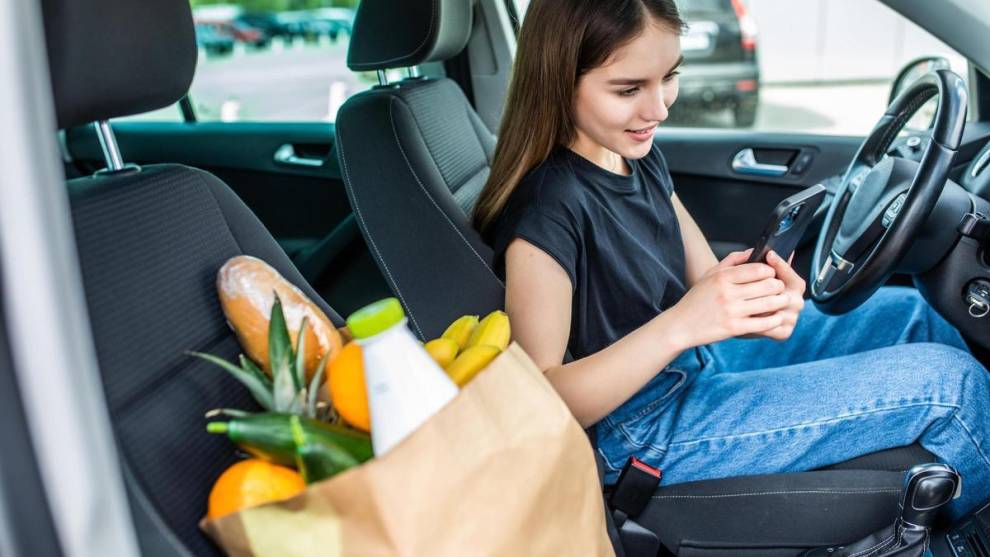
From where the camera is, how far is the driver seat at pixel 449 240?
1.09 m

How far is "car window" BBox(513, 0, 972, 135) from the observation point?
4.09 metres

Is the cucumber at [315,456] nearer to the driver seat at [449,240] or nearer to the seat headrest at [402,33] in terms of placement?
the driver seat at [449,240]

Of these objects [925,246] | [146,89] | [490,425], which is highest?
[146,89]

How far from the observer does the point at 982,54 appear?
1.22 m

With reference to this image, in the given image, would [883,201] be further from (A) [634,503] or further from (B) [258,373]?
(B) [258,373]

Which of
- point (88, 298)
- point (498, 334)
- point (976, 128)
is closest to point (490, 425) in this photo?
point (498, 334)

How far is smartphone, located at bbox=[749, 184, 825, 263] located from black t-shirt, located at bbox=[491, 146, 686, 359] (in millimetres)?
196

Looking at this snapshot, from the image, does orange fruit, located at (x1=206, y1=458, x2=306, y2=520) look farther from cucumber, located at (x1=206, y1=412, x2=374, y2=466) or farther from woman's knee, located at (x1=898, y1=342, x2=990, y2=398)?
woman's knee, located at (x1=898, y1=342, x2=990, y2=398)

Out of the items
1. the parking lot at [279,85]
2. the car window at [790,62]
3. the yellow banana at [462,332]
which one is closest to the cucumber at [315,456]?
the yellow banana at [462,332]

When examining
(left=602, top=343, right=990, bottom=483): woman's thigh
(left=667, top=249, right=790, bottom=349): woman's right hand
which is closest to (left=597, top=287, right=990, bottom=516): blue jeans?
(left=602, top=343, right=990, bottom=483): woman's thigh

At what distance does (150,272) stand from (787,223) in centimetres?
73

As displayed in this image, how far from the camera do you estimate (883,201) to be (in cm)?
134

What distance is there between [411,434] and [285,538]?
0.38 ft

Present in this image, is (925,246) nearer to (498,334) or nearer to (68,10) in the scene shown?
(498,334)
